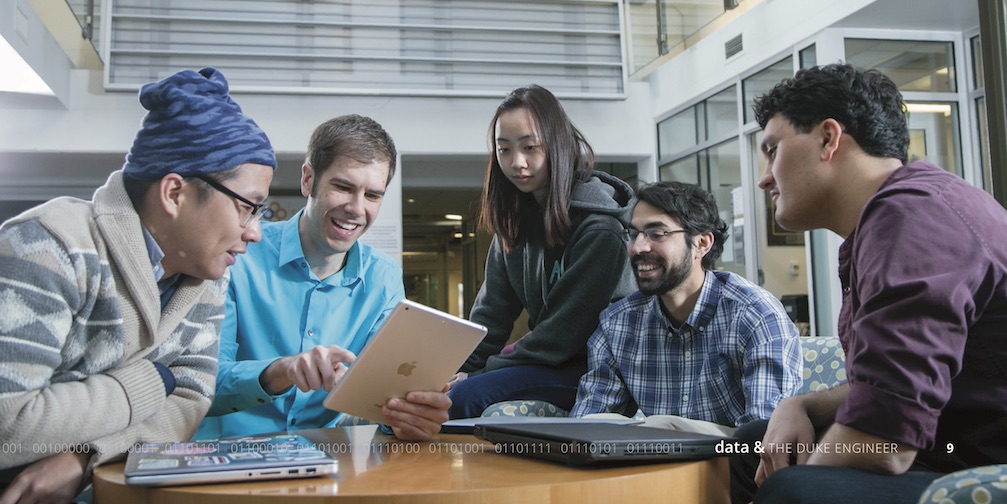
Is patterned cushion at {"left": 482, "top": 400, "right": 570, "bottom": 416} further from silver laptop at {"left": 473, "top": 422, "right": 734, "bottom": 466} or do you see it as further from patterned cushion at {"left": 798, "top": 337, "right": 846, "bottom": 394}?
silver laptop at {"left": 473, "top": 422, "right": 734, "bottom": 466}

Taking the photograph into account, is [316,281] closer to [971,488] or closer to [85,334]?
[85,334]

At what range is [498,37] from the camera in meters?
8.45

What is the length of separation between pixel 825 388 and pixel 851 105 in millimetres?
1090

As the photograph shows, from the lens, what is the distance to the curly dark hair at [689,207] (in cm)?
298

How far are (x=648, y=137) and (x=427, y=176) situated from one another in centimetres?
247

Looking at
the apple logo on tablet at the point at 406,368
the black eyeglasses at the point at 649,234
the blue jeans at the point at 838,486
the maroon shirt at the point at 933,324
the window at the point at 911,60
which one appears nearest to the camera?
the blue jeans at the point at 838,486

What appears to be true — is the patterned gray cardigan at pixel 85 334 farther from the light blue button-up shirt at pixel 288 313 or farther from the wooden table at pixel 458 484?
the light blue button-up shirt at pixel 288 313

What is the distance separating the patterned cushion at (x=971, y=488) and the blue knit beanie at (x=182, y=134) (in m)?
1.32

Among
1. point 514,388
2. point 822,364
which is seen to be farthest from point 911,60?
point 514,388

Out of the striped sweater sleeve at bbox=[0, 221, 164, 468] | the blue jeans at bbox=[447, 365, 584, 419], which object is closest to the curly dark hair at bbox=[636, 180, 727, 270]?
the blue jeans at bbox=[447, 365, 584, 419]

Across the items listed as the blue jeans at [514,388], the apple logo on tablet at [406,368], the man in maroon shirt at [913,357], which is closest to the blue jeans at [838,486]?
the man in maroon shirt at [913,357]

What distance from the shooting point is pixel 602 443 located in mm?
1325

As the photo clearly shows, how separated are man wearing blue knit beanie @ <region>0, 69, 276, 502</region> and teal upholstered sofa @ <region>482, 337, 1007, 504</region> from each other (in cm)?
121

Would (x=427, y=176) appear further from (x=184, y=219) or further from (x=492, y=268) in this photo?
(x=184, y=219)
